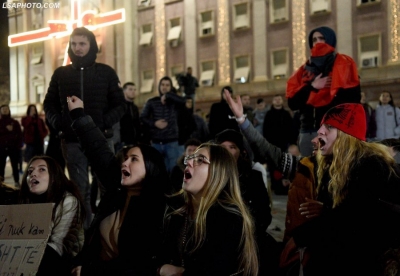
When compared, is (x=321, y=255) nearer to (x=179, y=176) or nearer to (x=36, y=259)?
(x=36, y=259)

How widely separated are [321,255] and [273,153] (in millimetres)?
1061

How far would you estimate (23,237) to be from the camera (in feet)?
10.6

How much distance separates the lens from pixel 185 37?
26.1 meters

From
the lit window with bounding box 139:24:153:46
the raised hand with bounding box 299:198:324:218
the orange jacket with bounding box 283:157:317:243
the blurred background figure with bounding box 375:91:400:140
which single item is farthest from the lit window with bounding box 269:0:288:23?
the raised hand with bounding box 299:198:324:218

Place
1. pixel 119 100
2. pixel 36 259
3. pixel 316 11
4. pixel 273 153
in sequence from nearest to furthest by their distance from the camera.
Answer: pixel 36 259 → pixel 273 153 → pixel 119 100 → pixel 316 11

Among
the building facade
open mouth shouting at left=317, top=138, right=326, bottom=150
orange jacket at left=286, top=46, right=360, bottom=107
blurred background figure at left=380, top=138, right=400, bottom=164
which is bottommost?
blurred background figure at left=380, top=138, right=400, bottom=164

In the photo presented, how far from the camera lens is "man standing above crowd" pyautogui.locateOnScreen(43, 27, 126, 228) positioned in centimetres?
495

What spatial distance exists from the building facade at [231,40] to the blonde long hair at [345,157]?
1542 cm

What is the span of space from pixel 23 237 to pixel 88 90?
2057mm

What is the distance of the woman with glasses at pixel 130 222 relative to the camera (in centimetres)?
309

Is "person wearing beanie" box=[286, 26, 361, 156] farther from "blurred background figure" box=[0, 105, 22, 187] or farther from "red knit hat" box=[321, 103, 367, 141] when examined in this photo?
"blurred background figure" box=[0, 105, 22, 187]

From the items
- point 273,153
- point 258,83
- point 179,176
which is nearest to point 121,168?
point 273,153

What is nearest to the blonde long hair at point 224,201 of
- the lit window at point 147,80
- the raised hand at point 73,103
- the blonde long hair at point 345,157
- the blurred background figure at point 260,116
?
the blonde long hair at point 345,157

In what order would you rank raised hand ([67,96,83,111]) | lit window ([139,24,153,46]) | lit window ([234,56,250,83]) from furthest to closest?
1. lit window ([139,24,153,46])
2. lit window ([234,56,250,83])
3. raised hand ([67,96,83,111])
